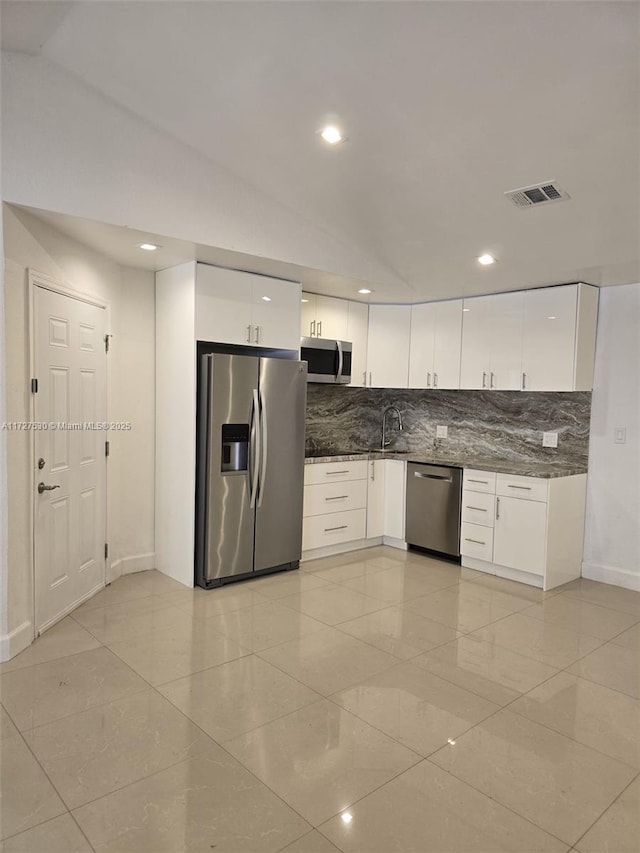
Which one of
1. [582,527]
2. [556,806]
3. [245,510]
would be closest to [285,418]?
[245,510]

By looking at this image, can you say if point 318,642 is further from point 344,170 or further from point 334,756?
point 344,170

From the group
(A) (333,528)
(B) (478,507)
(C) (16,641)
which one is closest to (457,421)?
(B) (478,507)

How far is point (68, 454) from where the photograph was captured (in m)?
3.58

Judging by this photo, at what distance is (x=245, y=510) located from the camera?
427cm

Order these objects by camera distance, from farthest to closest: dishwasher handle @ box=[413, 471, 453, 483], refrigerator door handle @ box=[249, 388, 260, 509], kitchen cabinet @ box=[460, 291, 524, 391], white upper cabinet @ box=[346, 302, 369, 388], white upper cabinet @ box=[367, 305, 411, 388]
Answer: white upper cabinet @ box=[367, 305, 411, 388] < white upper cabinet @ box=[346, 302, 369, 388] < dishwasher handle @ box=[413, 471, 453, 483] < kitchen cabinet @ box=[460, 291, 524, 391] < refrigerator door handle @ box=[249, 388, 260, 509]

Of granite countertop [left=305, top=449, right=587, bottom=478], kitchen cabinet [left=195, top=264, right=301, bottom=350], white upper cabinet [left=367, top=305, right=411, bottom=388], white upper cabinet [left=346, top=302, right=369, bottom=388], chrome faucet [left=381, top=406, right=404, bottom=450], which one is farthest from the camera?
chrome faucet [left=381, top=406, right=404, bottom=450]

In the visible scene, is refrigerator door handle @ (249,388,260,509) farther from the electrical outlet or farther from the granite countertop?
the electrical outlet

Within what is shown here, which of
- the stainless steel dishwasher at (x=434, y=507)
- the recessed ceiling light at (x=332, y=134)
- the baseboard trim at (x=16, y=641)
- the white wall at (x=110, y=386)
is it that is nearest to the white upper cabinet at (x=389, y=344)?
the stainless steel dishwasher at (x=434, y=507)

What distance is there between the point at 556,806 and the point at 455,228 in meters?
3.25

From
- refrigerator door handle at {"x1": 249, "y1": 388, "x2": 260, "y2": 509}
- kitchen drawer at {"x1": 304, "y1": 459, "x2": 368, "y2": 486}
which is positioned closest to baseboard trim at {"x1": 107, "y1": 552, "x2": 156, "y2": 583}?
refrigerator door handle at {"x1": 249, "y1": 388, "x2": 260, "y2": 509}

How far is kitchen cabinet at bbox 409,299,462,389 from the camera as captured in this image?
17.2ft

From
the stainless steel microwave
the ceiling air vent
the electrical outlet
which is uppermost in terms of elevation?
the ceiling air vent

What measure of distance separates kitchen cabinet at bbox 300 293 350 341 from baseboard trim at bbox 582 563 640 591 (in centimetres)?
285

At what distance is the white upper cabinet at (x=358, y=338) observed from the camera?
17.6 feet
